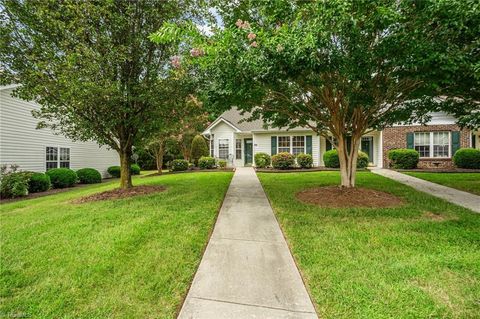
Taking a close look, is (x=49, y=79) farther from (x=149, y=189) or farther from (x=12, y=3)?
(x=149, y=189)

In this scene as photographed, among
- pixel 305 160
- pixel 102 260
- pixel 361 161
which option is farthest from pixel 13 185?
pixel 361 161

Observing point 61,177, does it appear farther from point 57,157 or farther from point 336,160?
point 336,160

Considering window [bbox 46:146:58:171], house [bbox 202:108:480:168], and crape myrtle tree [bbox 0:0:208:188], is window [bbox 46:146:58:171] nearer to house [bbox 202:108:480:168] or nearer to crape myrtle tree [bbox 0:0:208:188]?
crape myrtle tree [bbox 0:0:208:188]

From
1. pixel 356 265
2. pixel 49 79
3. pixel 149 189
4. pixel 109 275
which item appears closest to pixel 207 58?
pixel 109 275

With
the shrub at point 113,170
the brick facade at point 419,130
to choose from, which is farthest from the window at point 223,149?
the brick facade at point 419,130

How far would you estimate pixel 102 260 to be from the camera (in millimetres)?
3828

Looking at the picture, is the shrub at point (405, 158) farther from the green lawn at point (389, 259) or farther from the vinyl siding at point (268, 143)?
the green lawn at point (389, 259)

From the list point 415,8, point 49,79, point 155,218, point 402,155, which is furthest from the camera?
point 402,155

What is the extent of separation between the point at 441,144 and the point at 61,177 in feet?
73.5

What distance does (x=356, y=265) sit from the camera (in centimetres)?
357

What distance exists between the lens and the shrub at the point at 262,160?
55.1ft

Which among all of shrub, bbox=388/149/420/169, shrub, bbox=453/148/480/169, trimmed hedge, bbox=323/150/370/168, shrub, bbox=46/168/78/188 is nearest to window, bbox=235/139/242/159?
trimmed hedge, bbox=323/150/370/168

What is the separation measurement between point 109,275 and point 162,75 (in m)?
6.85

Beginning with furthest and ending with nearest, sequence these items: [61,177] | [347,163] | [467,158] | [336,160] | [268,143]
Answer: [268,143], [336,160], [467,158], [61,177], [347,163]
